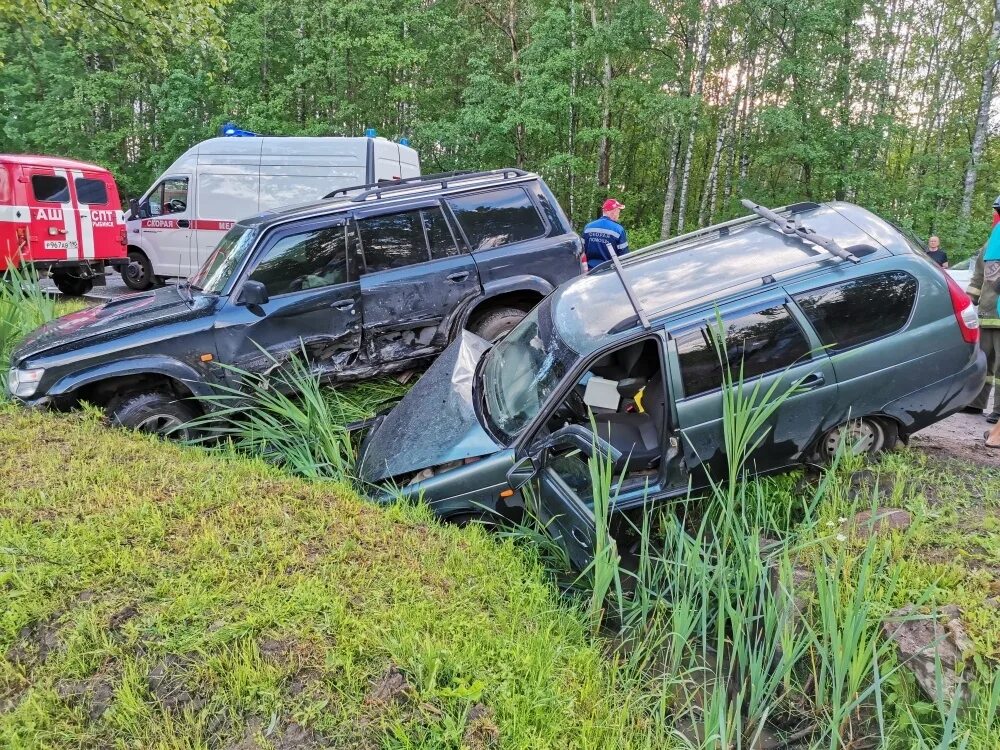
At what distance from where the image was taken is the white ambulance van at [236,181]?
395 inches

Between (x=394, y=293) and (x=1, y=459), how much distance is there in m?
2.95

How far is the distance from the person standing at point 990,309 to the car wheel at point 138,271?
40.9ft

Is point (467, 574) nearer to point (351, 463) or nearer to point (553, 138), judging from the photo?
point (351, 463)

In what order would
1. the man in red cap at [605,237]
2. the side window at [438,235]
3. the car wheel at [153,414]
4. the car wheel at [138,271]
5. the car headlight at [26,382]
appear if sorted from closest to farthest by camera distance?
the car headlight at [26,382], the car wheel at [153,414], the side window at [438,235], the man in red cap at [605,237], the car wheel at [138,271]

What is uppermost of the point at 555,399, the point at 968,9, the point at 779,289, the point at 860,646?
the point at 968,9

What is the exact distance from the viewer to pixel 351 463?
4.08 metres

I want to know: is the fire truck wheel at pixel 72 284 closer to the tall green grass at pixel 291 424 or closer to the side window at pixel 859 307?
the tall green grass at pixel 291 424

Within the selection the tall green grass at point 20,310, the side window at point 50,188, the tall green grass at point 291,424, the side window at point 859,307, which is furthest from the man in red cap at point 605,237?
the side window at point 50,188

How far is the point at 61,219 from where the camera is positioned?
1070 cm

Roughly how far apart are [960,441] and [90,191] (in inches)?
504

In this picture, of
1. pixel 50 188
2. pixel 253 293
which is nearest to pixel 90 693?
pixel 253 293

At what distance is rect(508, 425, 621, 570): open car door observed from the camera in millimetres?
2922

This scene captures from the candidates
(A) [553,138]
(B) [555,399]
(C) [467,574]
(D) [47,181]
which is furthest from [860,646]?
(A) [553,138]

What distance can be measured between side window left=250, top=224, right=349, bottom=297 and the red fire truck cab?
6.83 meters
